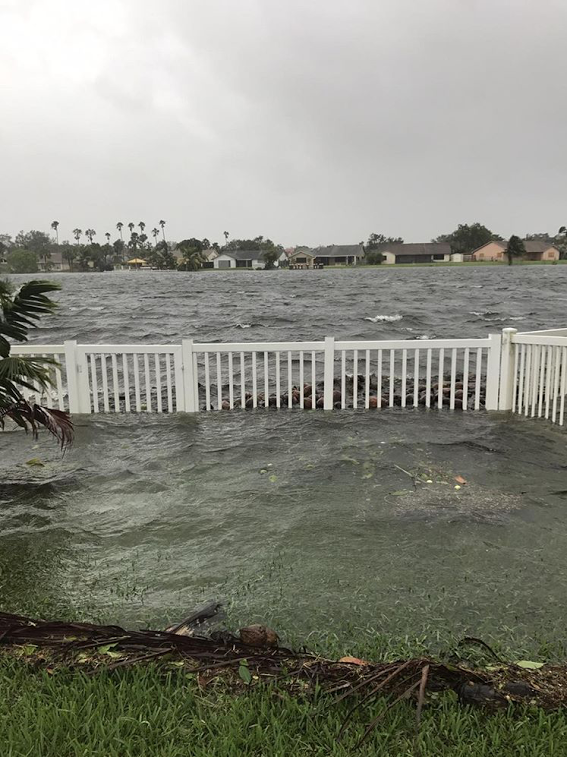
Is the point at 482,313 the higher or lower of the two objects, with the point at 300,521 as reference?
lower

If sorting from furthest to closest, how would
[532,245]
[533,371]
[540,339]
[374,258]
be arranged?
[374,258] → [532,245] → [533,371] → [540,339]

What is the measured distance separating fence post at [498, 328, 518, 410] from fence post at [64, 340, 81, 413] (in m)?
5.35

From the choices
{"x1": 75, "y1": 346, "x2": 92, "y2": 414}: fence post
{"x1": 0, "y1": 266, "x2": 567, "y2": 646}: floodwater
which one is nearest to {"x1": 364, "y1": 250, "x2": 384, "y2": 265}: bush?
{"x1": 0, "y1": 266, "x2": 567, "y2": 646}: floodwater

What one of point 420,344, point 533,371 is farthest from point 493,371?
point 420,344

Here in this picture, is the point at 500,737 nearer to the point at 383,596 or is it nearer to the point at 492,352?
the point at 383,596

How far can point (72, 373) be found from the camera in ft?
23.9

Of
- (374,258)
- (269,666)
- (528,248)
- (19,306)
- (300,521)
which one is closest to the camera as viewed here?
(269,666)

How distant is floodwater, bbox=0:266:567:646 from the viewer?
3.12 metres

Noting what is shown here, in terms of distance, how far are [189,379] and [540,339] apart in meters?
4.33

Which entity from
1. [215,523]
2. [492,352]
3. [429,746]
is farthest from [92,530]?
[492,352]

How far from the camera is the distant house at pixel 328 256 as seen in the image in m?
130

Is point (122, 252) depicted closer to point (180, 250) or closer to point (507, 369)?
point (180, 250)

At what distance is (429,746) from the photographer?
208cm

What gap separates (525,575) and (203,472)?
2945mm
